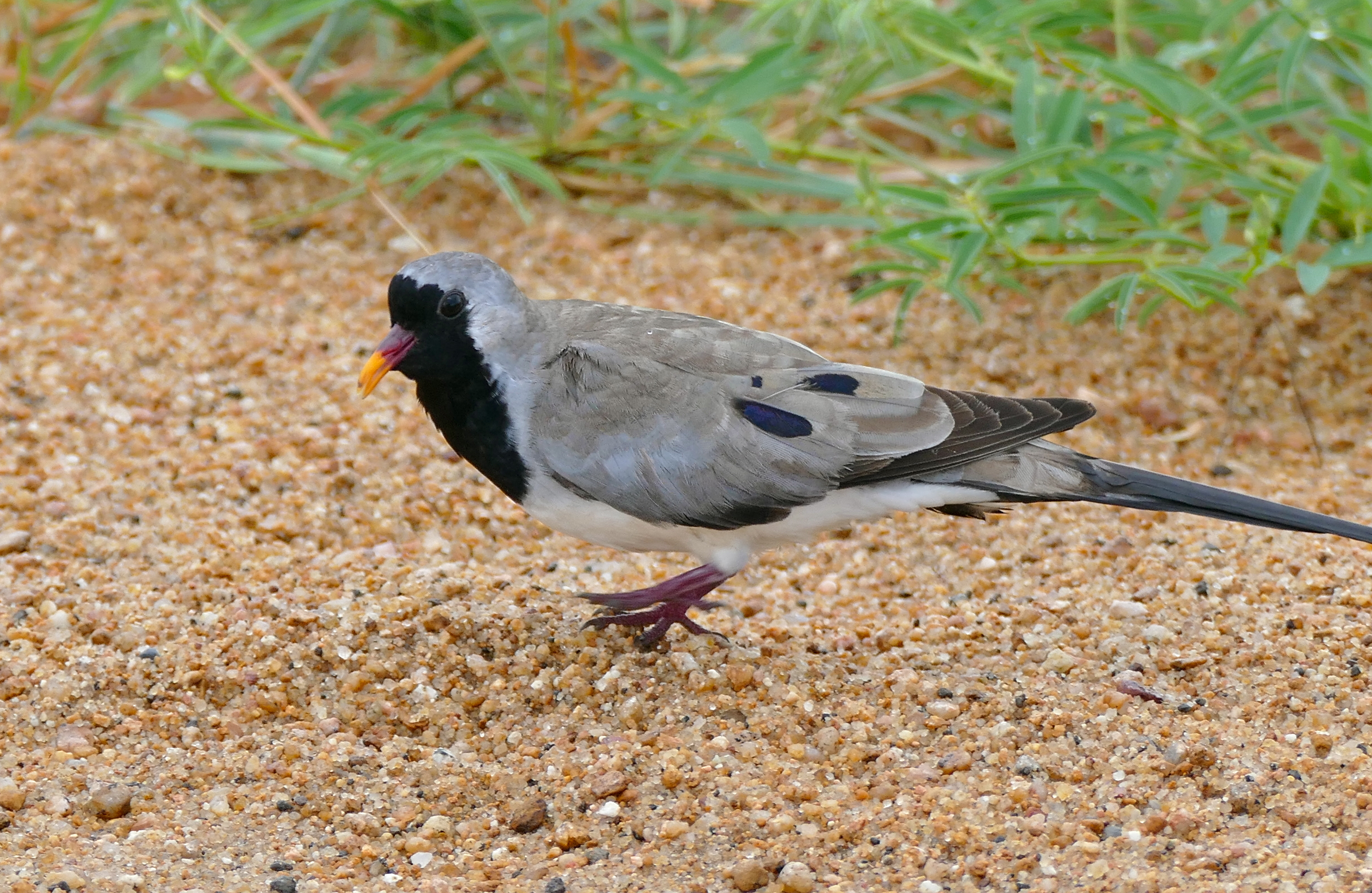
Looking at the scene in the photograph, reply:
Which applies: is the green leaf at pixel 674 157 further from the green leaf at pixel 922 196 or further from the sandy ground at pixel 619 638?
the green leaf at pixel 922 196

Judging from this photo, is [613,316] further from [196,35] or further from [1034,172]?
[196,35]

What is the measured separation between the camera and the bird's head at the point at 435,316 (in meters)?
3.34

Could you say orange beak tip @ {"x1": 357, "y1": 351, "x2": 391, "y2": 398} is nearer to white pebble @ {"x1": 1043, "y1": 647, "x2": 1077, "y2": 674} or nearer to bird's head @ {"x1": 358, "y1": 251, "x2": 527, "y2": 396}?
bird's head @ {"x1": 358, "y1": 251, "x2": 527, "y2": 396}

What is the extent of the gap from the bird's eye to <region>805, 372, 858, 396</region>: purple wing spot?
2.70ft

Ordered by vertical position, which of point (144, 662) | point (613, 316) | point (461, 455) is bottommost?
point (144, 662)

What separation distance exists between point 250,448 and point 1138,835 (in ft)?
8.80

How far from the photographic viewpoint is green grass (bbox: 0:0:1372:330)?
421 centimetres

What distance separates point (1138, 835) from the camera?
2.73 m

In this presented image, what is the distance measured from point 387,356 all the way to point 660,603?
87cm

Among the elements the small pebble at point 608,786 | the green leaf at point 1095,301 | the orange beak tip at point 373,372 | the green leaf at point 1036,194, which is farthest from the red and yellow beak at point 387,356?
the green leaf at point 1095,301

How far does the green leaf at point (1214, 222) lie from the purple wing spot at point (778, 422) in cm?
156

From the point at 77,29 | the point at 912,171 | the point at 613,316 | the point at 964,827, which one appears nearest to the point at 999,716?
the point at 964,827

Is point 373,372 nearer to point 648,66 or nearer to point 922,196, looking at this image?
point 922,196

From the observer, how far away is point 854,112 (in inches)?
218
